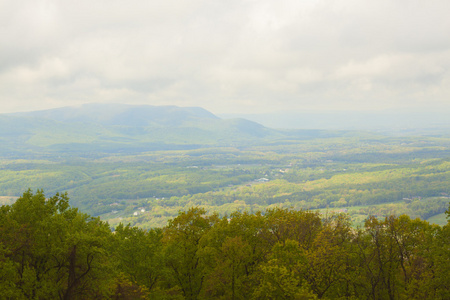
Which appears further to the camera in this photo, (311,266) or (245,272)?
(245,272)

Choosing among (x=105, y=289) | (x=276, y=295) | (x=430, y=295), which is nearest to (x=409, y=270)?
(x=430, y=295)

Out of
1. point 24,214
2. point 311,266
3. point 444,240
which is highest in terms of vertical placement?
point 24,214

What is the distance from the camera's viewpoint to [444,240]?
1152 inches

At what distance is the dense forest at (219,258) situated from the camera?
27219 mm

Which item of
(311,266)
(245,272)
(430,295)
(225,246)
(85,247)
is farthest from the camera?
(245,272)

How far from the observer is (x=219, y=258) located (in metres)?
35.5

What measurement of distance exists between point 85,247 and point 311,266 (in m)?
22.2

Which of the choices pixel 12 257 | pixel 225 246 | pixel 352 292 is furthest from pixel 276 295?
pixel 12 257

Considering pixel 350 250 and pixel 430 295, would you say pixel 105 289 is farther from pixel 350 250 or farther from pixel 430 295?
pixel 430 295

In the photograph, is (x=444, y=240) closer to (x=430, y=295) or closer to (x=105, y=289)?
(x=430, y=295)

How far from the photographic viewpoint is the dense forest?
1072 inches

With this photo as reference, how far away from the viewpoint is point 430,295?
28.8m

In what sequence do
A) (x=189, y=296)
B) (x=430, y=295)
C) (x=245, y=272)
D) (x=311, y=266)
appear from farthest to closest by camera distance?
(x=189, y=296) → (x=245, y=272) → (x=311, y=266) → (x=430, y=295)

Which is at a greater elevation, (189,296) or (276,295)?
(276,295)
